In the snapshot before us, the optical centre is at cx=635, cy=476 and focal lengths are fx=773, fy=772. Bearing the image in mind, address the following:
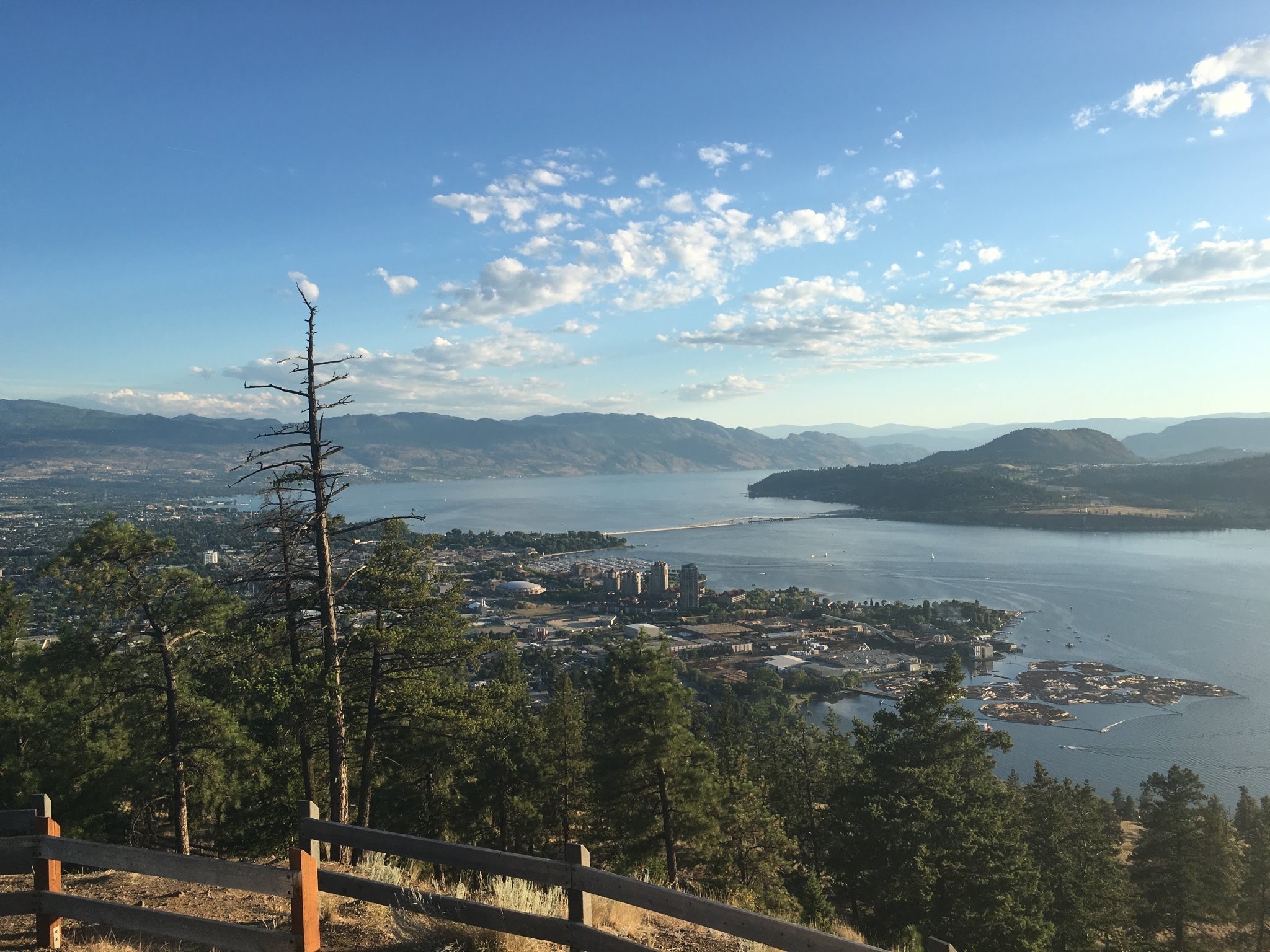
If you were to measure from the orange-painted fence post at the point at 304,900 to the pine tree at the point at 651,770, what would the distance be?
6.01m

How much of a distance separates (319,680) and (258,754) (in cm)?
244

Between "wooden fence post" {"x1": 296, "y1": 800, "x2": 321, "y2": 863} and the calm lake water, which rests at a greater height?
"wooden fence post" {"x1": 296, "y1": 800, "x2": 321, "y2": 863}

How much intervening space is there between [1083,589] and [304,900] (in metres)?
62.5

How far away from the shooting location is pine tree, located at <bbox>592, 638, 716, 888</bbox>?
27.8 ft

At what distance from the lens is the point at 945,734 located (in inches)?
390

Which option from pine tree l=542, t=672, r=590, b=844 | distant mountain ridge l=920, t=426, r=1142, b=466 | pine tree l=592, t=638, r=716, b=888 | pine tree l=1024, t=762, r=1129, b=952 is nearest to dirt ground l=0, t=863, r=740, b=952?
pine tree l=592, t=638, r=716, b=888

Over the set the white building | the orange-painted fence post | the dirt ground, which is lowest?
the white building

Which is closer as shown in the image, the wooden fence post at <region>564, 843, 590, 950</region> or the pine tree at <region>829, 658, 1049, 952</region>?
the wooden fence post at <region>564, 843, 590, 950</region>

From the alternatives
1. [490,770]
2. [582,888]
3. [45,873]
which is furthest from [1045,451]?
[45,873]

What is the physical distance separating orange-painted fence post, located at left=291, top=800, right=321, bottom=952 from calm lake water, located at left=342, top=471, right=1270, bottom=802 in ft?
88.2

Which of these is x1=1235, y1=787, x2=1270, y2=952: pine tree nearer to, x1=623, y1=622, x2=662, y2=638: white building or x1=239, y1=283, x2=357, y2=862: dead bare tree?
x1=239, y1=283, x2=357, y2=862: dead bare tree

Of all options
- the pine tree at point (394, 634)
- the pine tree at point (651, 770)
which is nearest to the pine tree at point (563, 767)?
the pine tree at point (651, 770)

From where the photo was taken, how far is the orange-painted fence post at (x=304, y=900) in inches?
102

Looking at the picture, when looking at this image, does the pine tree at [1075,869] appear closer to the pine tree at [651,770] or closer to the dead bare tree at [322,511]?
the pine tree at [651,770]
